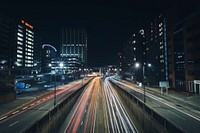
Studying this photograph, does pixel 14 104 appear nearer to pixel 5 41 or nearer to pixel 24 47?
pixel 5 41

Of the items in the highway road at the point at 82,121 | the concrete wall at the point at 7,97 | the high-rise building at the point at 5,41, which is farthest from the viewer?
the high-rise building at the point at 5,41

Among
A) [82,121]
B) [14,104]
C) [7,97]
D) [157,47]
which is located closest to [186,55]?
[157,47]

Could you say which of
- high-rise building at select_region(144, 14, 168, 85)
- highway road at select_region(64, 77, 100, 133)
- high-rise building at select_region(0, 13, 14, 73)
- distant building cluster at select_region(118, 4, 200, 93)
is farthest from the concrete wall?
high-rise building at select_region(144, 14, 168, 85)

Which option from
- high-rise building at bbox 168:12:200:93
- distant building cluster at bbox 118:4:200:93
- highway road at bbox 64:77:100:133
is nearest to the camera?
highway road at bbox 64:77:100:133

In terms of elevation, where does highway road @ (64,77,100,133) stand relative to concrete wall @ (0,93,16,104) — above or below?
below

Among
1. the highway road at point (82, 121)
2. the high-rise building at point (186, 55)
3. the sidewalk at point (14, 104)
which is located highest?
the high-rise building at point (186, 55)

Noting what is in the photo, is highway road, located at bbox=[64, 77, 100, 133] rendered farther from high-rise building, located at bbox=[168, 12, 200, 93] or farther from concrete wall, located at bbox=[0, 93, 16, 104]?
high-rise building, located at bbox=[168, 12, 200, 93]

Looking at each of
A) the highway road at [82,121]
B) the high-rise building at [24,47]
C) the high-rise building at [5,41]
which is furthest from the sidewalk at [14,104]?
the high-rise building at [24,47]

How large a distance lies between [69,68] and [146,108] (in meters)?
165

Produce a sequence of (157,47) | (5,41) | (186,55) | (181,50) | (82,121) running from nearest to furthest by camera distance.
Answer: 1. (82,121)
2. (186,55)
3. (181,50)
4. (157,47)
5. (5,41)

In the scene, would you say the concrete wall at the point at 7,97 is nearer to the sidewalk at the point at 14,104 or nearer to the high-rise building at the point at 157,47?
the sidewalk at the point at 14,104

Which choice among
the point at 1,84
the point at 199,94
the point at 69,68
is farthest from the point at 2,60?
the point at 199,94

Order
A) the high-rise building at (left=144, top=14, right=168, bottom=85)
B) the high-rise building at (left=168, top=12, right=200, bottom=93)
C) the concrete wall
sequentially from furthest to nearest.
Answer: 1. the high-rise building at (left=144, top=14, right=168, bottom=85)
2. the high-rise building at (left=168, top=12, right=200, bottom=93)
3. the concrete wall

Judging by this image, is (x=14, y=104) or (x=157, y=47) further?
(x=157, y=47)
